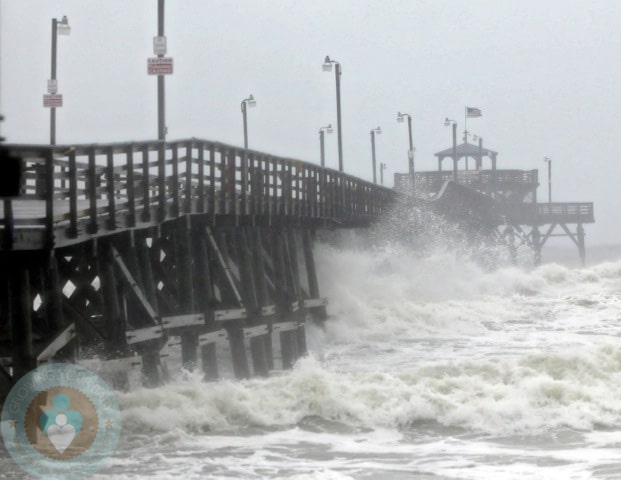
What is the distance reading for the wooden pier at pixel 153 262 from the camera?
14062 millimetres

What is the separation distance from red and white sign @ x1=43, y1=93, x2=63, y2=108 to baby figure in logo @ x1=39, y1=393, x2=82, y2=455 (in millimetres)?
17253

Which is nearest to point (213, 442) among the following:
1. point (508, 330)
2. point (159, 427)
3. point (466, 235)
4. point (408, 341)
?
point (159, 427)

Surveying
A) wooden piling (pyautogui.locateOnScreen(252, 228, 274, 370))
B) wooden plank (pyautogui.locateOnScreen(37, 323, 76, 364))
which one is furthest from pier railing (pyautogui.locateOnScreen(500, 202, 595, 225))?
wooden plank (pyautogui.locateOnScreen(37, 323, 76, 364))

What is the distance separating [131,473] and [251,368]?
34.1ft

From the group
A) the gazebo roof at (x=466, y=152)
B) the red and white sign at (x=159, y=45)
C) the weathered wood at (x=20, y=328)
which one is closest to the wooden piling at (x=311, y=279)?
the red and white sign at (x=159, y=45)

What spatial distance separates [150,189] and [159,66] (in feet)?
20.2

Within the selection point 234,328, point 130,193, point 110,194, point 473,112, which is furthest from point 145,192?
point 473,112

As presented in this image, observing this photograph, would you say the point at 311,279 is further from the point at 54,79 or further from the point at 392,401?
the point at 392,401

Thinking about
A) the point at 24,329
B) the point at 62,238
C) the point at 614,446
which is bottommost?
the point at 614,446

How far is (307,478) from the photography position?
39.2ft

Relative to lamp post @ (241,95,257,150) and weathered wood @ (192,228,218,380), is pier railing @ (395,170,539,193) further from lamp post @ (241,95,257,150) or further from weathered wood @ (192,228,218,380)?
weathered wood @ (192,228,218,380)

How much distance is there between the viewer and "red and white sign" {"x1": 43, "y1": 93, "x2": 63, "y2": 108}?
30.8 metres

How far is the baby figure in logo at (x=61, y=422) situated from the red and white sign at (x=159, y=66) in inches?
417

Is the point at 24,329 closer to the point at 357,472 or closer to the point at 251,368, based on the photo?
the point at 357,472
